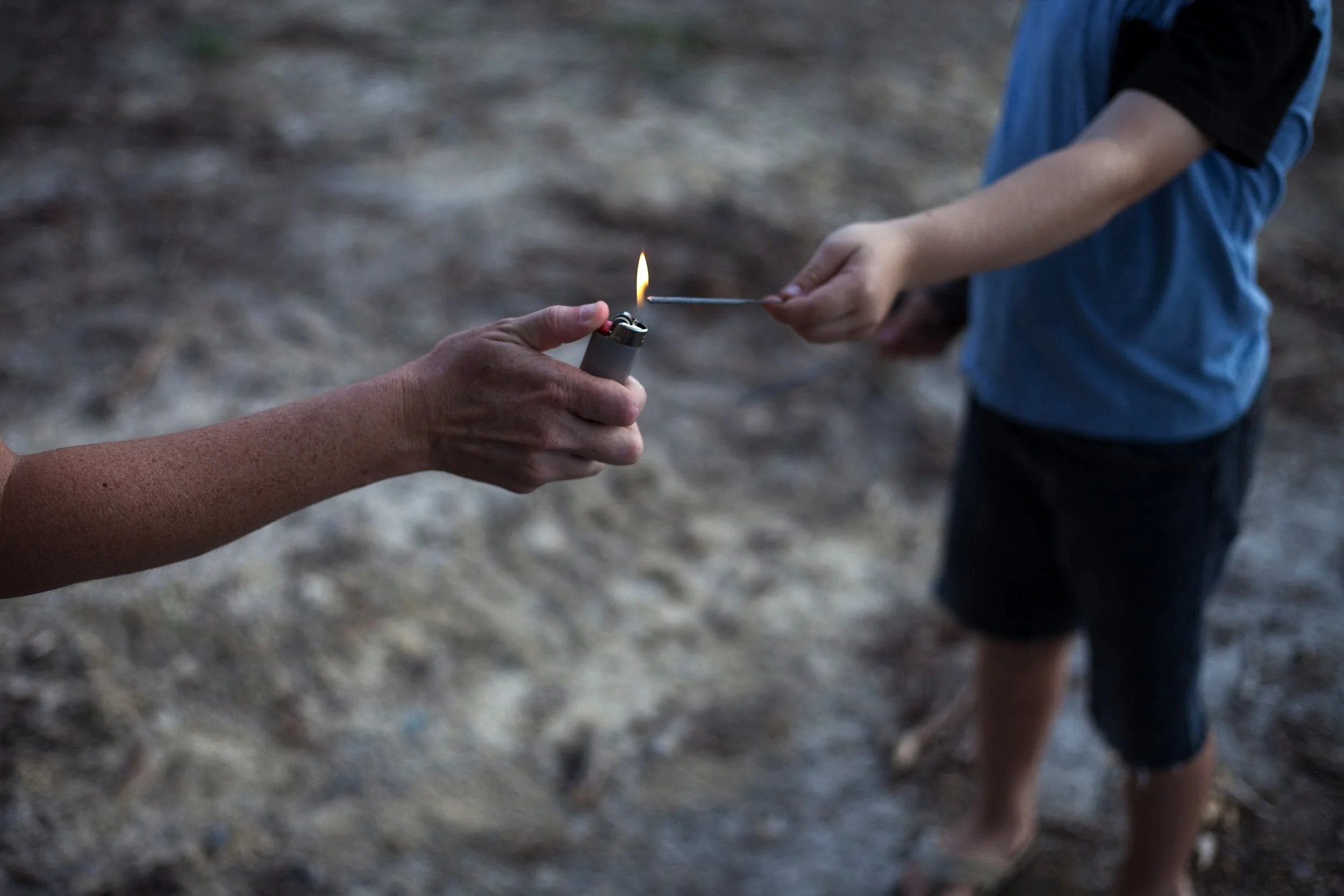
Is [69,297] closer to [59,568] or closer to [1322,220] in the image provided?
[59,568]

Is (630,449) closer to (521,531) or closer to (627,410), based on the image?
(627,410)

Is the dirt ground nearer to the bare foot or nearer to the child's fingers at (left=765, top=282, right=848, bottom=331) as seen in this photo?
the bare foot

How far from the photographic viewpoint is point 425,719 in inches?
109

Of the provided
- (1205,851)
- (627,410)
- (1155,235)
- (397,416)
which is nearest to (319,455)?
(397,416)

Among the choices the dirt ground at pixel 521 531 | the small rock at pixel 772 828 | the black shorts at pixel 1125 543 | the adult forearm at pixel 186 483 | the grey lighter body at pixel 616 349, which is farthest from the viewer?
the small rock at pixel 772 828

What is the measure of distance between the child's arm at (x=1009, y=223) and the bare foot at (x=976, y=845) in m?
1.50

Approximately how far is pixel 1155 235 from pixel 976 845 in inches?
59.0

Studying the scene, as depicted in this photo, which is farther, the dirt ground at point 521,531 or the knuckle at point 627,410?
the dirt ground at point 521,531

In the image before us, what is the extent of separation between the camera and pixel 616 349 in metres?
1.36

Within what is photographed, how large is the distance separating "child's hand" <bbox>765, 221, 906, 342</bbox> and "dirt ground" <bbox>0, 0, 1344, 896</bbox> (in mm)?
1597

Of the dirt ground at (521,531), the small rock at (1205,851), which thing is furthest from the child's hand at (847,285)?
the small rock at (1205,851)

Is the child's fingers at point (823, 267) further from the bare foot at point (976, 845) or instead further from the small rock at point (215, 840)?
the small rock at point (215, 840)

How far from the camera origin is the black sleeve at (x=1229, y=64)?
143 centimetres

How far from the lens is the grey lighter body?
1.35 meters
